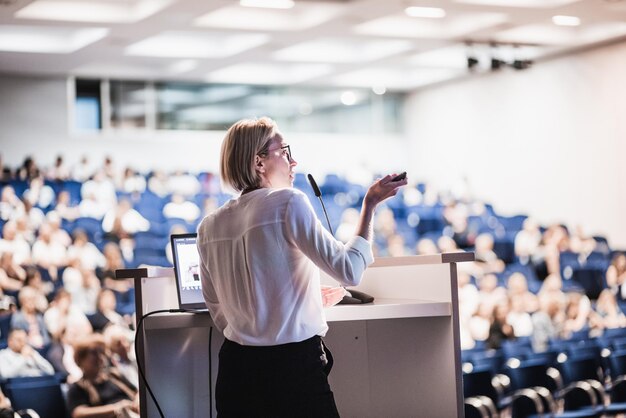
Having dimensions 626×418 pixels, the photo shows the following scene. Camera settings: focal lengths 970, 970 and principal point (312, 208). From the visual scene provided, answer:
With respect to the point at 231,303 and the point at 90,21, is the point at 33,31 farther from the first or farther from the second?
the point at 231,303

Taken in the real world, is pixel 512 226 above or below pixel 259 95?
below

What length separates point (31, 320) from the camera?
6648 millimetres

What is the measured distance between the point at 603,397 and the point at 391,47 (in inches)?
252

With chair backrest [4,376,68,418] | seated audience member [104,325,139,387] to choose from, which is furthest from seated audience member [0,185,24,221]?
chair backrest [4,376,68,418]

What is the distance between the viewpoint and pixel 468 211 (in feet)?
39.6

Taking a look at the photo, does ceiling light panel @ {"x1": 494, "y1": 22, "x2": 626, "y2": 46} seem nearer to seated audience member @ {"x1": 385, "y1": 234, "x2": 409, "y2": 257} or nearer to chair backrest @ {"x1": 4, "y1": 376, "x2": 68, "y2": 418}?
seated audience member @ {"x1": 385, "y1": 234, "x2": 409, "y2": 257}

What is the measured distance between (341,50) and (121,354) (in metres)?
7.12

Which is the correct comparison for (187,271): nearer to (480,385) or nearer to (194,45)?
(480,385)

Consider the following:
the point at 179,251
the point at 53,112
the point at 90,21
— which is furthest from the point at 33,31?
the point at 179,251

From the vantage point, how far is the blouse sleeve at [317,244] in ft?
6.74

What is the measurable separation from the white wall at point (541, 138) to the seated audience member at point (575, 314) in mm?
3162

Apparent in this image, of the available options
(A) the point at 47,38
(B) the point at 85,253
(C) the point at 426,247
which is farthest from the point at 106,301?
(A) the point at 47,38

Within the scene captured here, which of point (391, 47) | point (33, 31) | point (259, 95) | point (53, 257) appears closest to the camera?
point (53, 257)

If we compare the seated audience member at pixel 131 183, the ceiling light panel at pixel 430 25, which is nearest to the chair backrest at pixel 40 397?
the seated audience member at pixel 131 183
